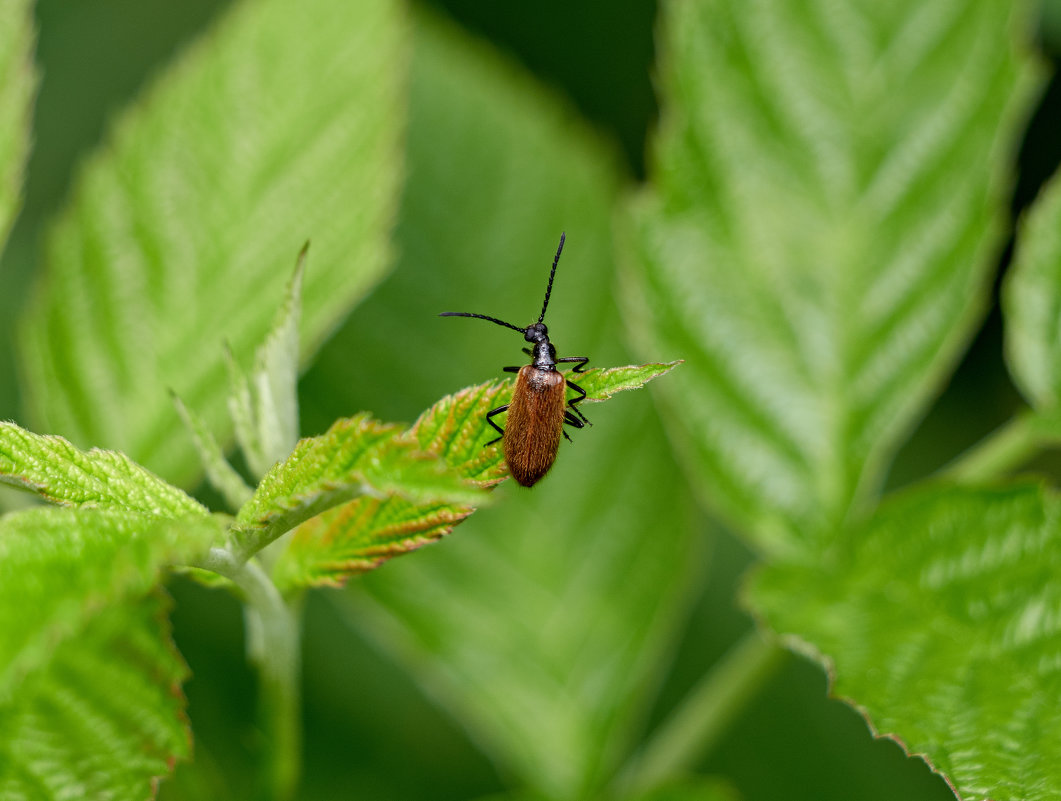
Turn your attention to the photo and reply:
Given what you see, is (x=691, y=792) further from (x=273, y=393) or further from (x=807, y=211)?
(x=807, y=211)

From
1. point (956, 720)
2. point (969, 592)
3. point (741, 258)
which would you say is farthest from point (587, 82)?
point (956, 720)

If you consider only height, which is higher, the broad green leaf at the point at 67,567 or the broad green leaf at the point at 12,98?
the broad green leaf at the point at 12,98

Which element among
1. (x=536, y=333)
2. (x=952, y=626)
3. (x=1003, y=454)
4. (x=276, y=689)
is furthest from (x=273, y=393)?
(x=1003, y=454)

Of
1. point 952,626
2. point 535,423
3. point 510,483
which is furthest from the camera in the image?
point 510,483

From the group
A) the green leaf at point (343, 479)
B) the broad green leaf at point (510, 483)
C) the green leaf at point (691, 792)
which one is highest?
the green leaf at point (343, 479)

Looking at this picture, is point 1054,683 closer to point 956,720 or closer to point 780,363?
point 956,720

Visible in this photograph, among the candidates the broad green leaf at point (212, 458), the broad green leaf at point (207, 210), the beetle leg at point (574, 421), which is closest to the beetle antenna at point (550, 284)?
the beetle leg at point (574, 421)

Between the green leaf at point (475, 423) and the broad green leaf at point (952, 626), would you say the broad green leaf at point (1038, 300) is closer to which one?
the broad green leaf at point (952, 626)
